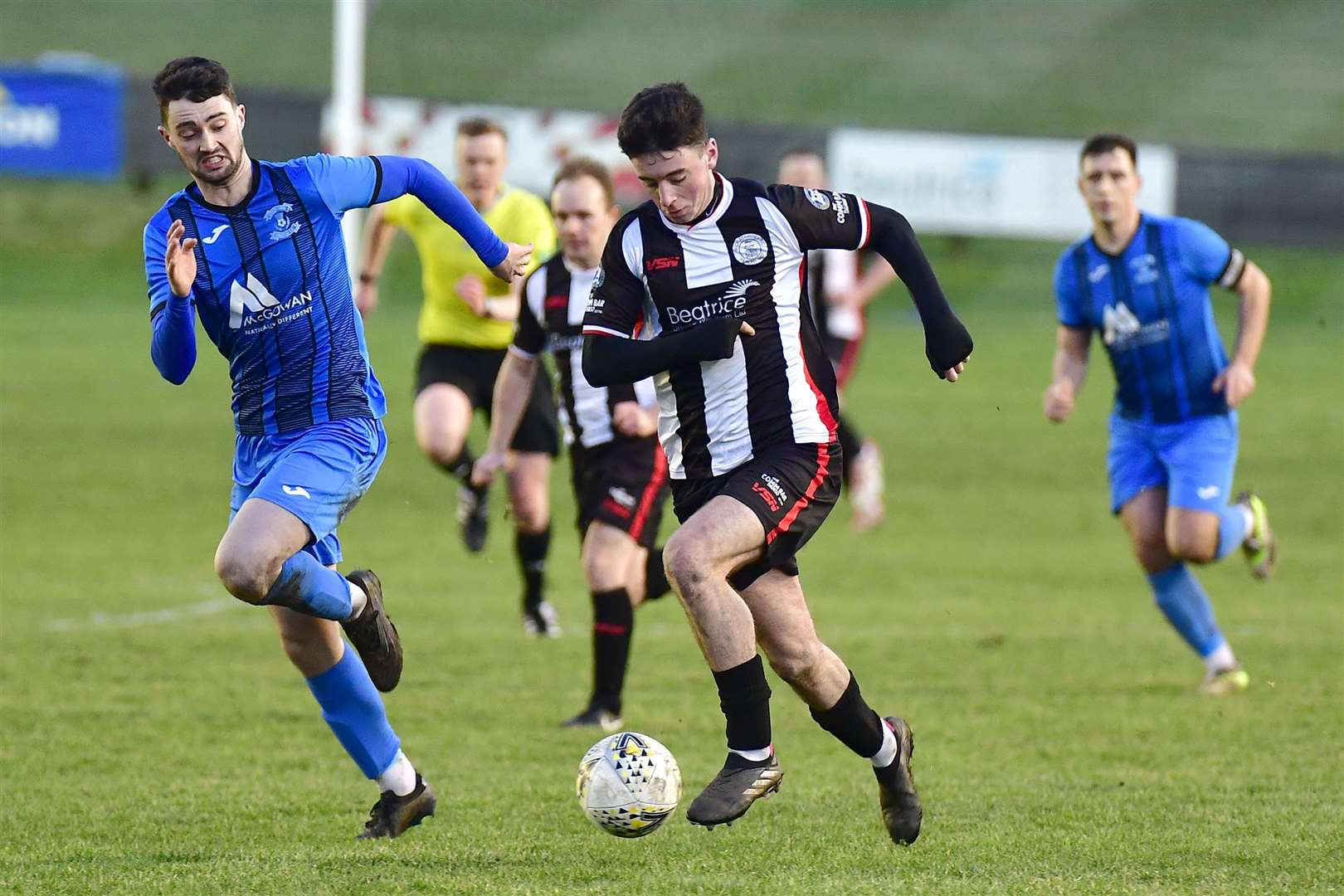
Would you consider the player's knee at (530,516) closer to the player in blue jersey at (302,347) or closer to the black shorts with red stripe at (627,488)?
the black shorts with red stripe at (627,488)

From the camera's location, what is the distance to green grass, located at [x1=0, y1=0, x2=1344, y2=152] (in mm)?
33156

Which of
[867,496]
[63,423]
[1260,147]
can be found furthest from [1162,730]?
[1260,147]

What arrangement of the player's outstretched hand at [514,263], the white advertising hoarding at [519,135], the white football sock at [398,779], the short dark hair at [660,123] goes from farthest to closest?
the white advertising hoarding at [519,135]
the player's outstretched hand at [514,263]
the white football sock at [398,779]
the short dark hair at [660,123]

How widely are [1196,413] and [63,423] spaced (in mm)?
11872

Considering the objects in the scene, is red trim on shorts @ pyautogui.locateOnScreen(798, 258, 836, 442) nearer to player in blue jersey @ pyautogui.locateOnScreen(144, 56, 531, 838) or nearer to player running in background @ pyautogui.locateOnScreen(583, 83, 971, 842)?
player running in background @ pyautogui.locateOnScreen(583, 83, 971, 842)

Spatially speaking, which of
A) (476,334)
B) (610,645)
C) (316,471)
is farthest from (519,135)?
(316,471)

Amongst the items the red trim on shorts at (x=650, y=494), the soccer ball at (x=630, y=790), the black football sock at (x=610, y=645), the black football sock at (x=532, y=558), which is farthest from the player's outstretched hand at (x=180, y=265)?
the black football sock at (x=532, y=558)

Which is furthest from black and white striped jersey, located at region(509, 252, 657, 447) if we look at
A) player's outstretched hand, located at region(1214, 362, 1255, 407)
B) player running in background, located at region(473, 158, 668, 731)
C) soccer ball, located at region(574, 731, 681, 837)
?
soccer ball, located at region(574, 731, 681, 837)

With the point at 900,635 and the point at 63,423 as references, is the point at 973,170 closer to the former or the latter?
the point at 63,423

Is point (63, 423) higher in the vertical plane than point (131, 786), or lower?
lower

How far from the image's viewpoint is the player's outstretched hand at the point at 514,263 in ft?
18.5

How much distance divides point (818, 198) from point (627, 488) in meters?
2.54

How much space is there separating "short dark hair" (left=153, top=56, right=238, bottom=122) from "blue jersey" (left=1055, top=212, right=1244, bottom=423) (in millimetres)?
4081

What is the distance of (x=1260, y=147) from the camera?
30891 millimetres
